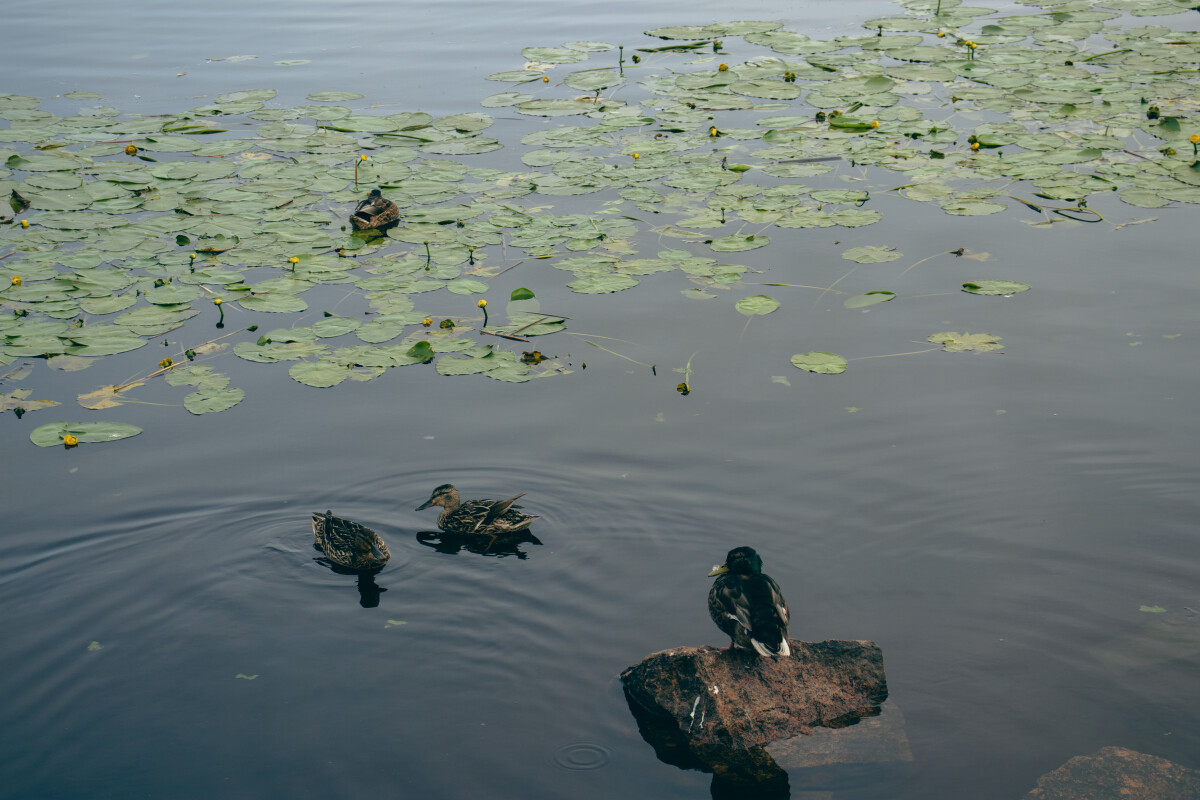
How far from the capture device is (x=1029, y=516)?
16.4ft

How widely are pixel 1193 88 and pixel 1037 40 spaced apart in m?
2.15

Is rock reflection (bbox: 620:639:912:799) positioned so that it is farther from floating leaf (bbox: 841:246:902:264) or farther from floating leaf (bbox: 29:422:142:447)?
floating leaf (bbox: 841:246:902:264)

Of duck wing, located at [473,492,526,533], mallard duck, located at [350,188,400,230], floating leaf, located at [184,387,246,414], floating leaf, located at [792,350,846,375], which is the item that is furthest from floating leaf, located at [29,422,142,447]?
floating leaf, located at [792,350,846,375]

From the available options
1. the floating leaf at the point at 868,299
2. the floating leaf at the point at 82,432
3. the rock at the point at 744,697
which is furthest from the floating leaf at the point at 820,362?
the floating leaf at the point at 82,432

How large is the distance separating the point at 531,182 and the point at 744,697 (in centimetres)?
589

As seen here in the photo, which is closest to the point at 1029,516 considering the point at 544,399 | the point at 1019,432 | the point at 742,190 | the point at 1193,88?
the point at 1019,432

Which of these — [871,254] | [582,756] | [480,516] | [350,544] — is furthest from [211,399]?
[871,254]

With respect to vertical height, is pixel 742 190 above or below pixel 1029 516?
above

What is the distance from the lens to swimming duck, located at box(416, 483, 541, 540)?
16.6ft

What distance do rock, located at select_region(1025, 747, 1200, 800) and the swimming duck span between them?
104 inches

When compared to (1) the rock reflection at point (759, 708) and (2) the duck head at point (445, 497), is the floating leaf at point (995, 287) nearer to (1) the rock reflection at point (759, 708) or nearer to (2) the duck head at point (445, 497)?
(1) the rock reflection at point (759, 708)

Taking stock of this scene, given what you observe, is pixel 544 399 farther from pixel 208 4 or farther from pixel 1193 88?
pixel 208 4

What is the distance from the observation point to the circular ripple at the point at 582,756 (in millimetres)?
3891

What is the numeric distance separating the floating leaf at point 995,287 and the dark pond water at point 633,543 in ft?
0.52
